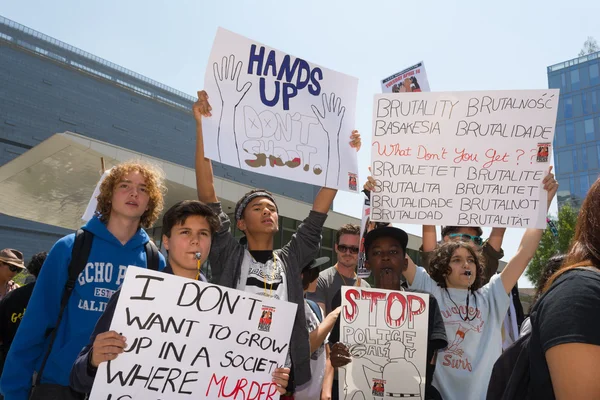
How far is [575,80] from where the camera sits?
2359 inches

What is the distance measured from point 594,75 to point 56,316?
6687cm

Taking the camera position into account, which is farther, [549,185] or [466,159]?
[466,159]

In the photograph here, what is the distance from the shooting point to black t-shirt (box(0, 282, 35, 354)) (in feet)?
14.5

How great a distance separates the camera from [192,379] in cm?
247

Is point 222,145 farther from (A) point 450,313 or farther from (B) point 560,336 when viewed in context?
(B) point 560,336

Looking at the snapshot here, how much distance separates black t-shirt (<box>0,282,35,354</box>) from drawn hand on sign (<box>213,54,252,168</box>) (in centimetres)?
229

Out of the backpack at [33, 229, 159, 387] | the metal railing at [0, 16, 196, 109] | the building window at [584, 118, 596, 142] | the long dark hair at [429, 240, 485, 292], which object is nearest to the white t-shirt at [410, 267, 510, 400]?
the long dark hair at [429, 240, 485, 292]

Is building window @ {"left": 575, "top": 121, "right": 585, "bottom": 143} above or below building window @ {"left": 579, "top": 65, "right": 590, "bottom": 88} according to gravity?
below

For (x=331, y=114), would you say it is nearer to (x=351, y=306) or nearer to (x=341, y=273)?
(x=351, y=306)

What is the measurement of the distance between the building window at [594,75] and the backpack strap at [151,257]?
65482 mm

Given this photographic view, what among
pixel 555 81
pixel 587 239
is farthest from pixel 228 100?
pixel 555 81

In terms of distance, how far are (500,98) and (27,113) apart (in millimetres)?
34977

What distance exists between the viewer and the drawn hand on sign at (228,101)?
3639mm

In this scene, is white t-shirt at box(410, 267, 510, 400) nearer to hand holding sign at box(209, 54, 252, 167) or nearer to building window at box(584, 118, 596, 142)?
hand holding sign at box(209, 54, 252, 167)
